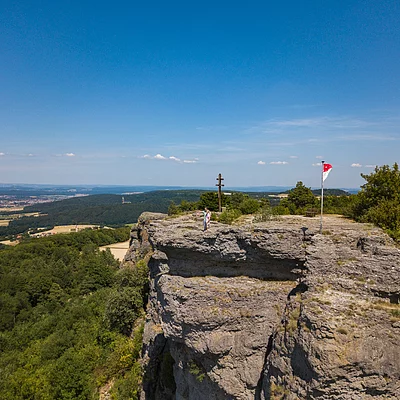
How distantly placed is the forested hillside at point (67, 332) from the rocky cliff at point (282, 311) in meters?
10.1

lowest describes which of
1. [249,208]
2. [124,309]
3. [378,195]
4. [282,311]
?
[124,309]

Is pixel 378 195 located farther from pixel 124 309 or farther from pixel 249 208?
pixel 124 309

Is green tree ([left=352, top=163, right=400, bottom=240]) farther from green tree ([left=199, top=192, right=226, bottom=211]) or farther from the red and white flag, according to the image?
green tree ([left=199, top=192, right=226, bottom=211])

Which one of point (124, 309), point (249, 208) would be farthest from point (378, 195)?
point (124, 309)

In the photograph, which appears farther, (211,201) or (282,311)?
(211,201)

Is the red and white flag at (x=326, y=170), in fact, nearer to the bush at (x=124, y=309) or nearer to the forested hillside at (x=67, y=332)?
the forested hillside at (x=67, y=332)

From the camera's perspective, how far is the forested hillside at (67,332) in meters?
21.0

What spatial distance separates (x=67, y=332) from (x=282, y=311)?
91.1 ft

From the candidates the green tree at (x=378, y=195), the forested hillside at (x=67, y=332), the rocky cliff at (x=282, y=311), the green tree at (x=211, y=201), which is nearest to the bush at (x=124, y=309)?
the forested hillside at (x=67, y=332)

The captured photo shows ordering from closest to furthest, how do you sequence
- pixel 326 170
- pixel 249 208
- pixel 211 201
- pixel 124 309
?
1. pixel 326 170
2. pixel 124 309
3. pixel 249 208
4. pixel 211 201

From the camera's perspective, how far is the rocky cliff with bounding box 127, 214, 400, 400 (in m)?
8.88

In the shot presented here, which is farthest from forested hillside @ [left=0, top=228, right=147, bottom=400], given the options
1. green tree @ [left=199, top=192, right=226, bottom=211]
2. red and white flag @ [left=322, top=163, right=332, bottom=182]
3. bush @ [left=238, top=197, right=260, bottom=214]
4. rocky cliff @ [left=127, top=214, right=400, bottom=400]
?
red and white flag @ [left=322, top=163, right=332, bottom=182]

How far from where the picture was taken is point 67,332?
29.9 metres

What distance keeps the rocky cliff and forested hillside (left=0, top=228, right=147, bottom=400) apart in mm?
10094
